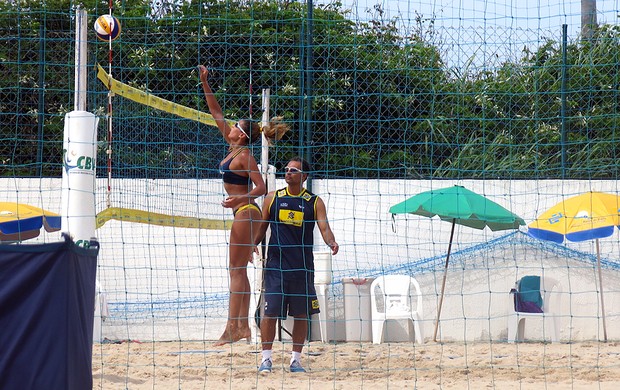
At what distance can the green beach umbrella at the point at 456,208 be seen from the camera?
884 cm

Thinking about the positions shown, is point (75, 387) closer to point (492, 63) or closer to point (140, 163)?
point (492, 63)

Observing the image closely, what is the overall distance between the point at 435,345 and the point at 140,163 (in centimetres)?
312

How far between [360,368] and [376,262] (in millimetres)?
2864

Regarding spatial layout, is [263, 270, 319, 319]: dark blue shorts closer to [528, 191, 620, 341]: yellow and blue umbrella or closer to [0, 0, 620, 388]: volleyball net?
[0, 0, 620, 388]: volleyball net

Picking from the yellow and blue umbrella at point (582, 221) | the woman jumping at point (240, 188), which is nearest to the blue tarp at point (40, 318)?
the woman jumping at point (240, 188)

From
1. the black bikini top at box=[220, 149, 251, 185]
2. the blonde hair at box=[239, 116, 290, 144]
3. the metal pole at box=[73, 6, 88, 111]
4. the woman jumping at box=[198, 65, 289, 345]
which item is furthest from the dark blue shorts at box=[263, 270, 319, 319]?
the metal pole at box=[73, 6, 88, 111]

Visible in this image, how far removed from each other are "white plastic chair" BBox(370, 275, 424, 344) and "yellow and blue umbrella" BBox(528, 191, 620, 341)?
50.9 inches

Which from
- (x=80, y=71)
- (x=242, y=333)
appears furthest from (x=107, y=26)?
(x=242, y=333)

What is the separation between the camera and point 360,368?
707 centimetres

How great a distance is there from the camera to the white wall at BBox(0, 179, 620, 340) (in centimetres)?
948

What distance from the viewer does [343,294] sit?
9469mm

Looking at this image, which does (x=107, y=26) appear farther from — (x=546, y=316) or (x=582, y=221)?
(x=546, y=316)

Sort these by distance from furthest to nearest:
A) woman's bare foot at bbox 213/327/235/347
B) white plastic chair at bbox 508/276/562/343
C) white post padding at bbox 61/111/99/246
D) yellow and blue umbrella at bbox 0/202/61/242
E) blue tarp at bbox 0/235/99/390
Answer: white plastic chair at bbox 508/276/562/343 < yellow and blue umbrella at bbox 0/202/61/242 < woman's bare foot at bbox 213/327/235/347 < white post padding at bbox 61/111/99/246 < blue tarp at bbox 0/235/99/390

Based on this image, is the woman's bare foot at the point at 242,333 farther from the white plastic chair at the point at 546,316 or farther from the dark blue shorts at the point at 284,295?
the white plastic chair at the point at 546,316
